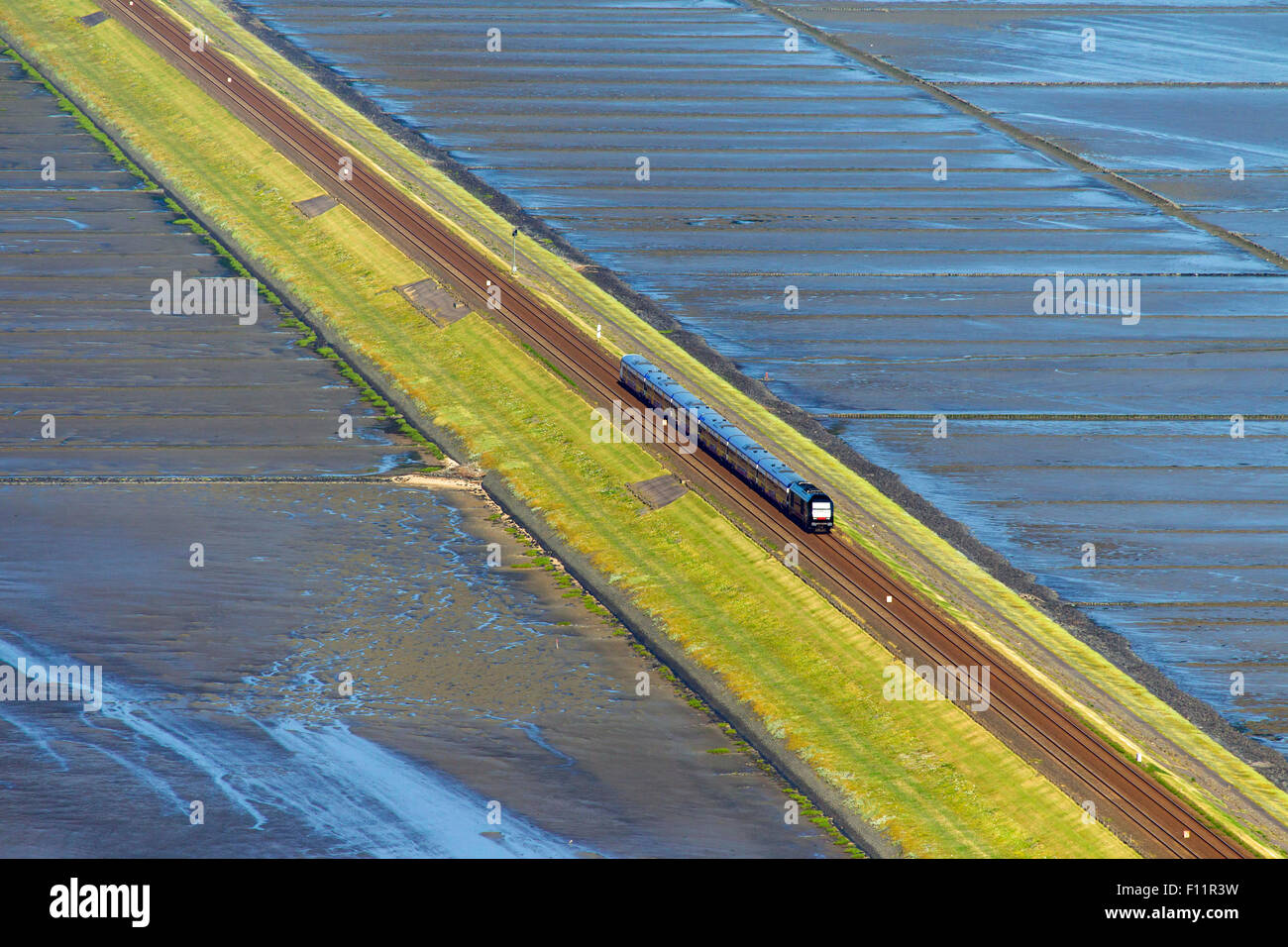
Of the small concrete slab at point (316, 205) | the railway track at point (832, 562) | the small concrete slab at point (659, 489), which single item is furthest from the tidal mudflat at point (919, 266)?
the small concrete slab at point (316, 205)

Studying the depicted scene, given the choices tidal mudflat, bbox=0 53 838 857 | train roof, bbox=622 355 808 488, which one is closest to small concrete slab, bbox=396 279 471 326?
tidal mudflat, bbox=0 53 838 857

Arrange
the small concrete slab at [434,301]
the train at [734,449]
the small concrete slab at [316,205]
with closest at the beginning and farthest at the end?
the train at [734,449], the small concrete slab at [434,301], the small concrete slab at [316,205]

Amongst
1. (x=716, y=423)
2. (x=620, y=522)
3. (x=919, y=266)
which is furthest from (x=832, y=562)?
(x=919, y=266)

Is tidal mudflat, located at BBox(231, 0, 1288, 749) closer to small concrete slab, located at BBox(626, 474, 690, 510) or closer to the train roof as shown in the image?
the train roof

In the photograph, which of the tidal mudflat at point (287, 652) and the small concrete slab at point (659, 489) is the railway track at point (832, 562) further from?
the tidal mudflat at point (287, 652)

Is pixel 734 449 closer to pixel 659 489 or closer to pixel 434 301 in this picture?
pixel 659 489
